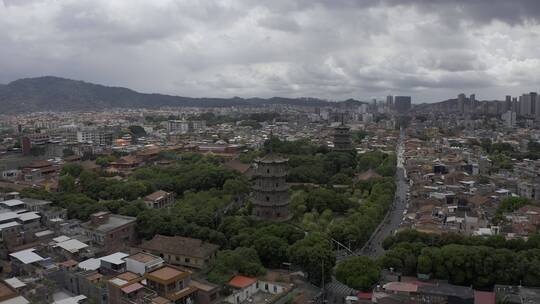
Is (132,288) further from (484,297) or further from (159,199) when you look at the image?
(159,199)

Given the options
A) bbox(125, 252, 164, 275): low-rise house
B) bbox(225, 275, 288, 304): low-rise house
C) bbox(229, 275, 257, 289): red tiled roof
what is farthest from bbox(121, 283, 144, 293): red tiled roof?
bbox(229, 275, 257, 289): red tiled roof

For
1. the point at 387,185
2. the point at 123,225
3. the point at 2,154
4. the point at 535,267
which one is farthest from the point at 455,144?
the point at 2,154

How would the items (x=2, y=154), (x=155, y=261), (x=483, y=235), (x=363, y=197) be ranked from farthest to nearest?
(x=2, y=154)
(x=363, y=197)
(x=483, y=235)
(x=155, y=261)

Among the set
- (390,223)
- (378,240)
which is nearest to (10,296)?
(378,240)

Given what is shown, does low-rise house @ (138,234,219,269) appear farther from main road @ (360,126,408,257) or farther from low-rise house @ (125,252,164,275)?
main road @ (360,126,408,257)

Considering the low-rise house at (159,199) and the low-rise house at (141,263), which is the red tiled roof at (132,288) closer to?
the low-rise house at (141,263)

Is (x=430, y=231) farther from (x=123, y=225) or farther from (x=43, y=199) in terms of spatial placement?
(x=43, y=199)

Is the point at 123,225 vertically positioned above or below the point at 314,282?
above
